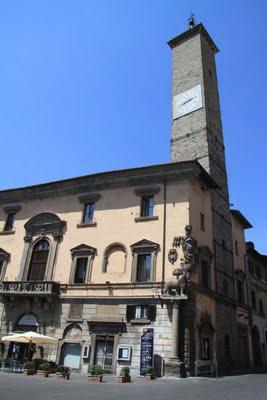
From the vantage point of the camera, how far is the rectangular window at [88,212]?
2650cm

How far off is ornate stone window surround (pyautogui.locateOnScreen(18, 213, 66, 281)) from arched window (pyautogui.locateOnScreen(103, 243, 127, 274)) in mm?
4178

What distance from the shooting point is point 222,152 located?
32375 mm

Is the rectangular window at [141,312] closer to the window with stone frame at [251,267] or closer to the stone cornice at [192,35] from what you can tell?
the window with stone frame at [251,267]

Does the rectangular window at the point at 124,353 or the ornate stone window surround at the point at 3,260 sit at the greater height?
the ornate stone window surround at the point at 3,260

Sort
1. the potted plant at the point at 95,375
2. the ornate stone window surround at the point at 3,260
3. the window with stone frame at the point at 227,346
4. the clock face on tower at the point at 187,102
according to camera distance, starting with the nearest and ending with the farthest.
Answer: the potted plant at the point at 95,375, the window with stone frame at the point at 227,346, the ornate stone window surround at the point at 3,260, the clock face on tower at the point at 187,102

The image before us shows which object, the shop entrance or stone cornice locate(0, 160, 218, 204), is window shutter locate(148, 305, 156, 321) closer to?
the shop entrance

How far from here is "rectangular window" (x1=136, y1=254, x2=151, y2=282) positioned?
2275 centimetres

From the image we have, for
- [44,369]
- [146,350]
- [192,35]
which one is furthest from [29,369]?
[192,35]

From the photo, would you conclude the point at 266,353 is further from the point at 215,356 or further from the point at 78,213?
the point at 78,213

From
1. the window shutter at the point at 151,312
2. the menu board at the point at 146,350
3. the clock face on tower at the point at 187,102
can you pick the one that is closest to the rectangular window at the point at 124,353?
the menu board at the point at 146,350

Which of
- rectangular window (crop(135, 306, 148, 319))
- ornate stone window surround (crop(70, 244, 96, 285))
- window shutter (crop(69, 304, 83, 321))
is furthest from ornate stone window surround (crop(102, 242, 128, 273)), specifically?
rectangular window (crop(135, 306, 148, 319))

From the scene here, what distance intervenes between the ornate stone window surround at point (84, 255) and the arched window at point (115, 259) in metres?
1.04

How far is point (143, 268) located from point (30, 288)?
308 inches

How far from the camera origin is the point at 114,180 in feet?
86.3
